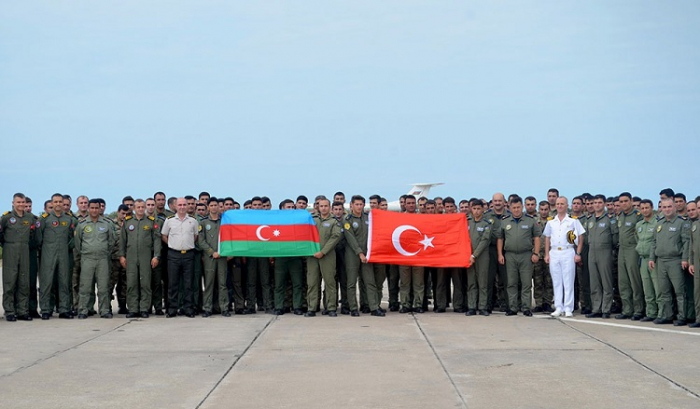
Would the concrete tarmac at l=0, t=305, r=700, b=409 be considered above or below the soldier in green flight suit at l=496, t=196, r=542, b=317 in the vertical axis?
below

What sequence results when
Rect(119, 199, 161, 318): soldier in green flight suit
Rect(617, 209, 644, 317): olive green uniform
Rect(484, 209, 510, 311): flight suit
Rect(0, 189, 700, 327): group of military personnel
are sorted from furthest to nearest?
Rect(484, 209, 510, 311): flight suit
Rect(119, 199, 161, 318): soldier in green flight suit
Rect(0, 189, 700, 327): group of military personnel
Rect(617, 209, 644, 317): olive green uniform

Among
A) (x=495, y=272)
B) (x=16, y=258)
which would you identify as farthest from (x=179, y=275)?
(x=495, y=272)

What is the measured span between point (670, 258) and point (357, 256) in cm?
496

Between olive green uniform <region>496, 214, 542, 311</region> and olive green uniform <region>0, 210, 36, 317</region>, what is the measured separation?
7859mm

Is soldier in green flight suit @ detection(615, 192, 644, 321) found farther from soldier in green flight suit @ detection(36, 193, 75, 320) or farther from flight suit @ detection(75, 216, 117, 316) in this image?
soldier in green flight suit @ detection(36, 193, 75, 320)

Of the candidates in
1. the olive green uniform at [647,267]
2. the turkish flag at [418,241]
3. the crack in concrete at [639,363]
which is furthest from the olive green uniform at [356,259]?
the olive green uniform at [647,267]

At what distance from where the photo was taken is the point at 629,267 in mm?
13234

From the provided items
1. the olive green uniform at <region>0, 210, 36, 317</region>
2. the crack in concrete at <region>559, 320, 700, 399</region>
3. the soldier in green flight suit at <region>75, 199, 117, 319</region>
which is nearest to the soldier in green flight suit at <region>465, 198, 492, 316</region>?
the crack in concrete at <region>559, 320, 700, 399</region>

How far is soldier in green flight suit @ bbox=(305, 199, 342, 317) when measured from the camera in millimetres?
13680

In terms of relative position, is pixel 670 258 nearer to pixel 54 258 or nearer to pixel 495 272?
pixel 495 272

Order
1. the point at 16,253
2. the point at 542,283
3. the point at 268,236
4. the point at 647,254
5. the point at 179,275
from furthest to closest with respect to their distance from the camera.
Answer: the point at 542,283 < the point at 268,236 < the point at 179,275 < the point at 16,253 < the point at 647,254

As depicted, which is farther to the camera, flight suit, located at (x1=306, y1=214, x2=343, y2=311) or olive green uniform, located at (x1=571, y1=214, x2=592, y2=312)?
olive green uniform, located at (x1=571, y1=214, x2=592, y2=312)

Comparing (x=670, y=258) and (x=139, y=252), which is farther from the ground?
(x=139, y=252)

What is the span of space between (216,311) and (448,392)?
7.64m
